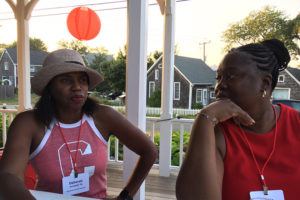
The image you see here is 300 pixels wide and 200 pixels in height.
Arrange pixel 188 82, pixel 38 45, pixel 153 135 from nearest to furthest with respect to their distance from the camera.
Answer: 1. pixel 153 135
2. pixel 188 82
3. pixel 38 45

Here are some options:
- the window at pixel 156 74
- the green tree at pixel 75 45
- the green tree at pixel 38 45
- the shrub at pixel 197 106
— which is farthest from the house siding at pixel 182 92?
the green tree at pixel 38 45

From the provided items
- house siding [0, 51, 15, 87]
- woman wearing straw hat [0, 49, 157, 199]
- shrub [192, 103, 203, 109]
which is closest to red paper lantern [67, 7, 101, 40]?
woman wearing straw hat [0, 49, 157, 199]

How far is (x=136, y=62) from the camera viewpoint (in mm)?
2230

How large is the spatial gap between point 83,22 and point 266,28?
15.1 metres

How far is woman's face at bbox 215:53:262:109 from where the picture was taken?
1214 millimetres

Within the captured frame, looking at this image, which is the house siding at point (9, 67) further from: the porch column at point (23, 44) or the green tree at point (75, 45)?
the porch column at point (23, 44)

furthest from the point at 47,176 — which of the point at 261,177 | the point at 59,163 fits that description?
the point at 261,177

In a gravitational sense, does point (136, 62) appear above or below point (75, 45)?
below

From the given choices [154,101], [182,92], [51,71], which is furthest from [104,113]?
[182,92]

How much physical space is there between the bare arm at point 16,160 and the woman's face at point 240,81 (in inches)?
33.2

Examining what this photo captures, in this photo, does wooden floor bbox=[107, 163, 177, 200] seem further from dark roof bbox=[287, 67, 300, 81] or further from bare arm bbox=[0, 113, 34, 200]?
dark roof bbox=[287, 67, 300, 81]

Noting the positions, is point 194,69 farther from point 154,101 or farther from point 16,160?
point 16,160

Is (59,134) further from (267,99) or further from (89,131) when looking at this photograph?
(267,99)

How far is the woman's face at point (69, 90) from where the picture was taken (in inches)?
63.5
